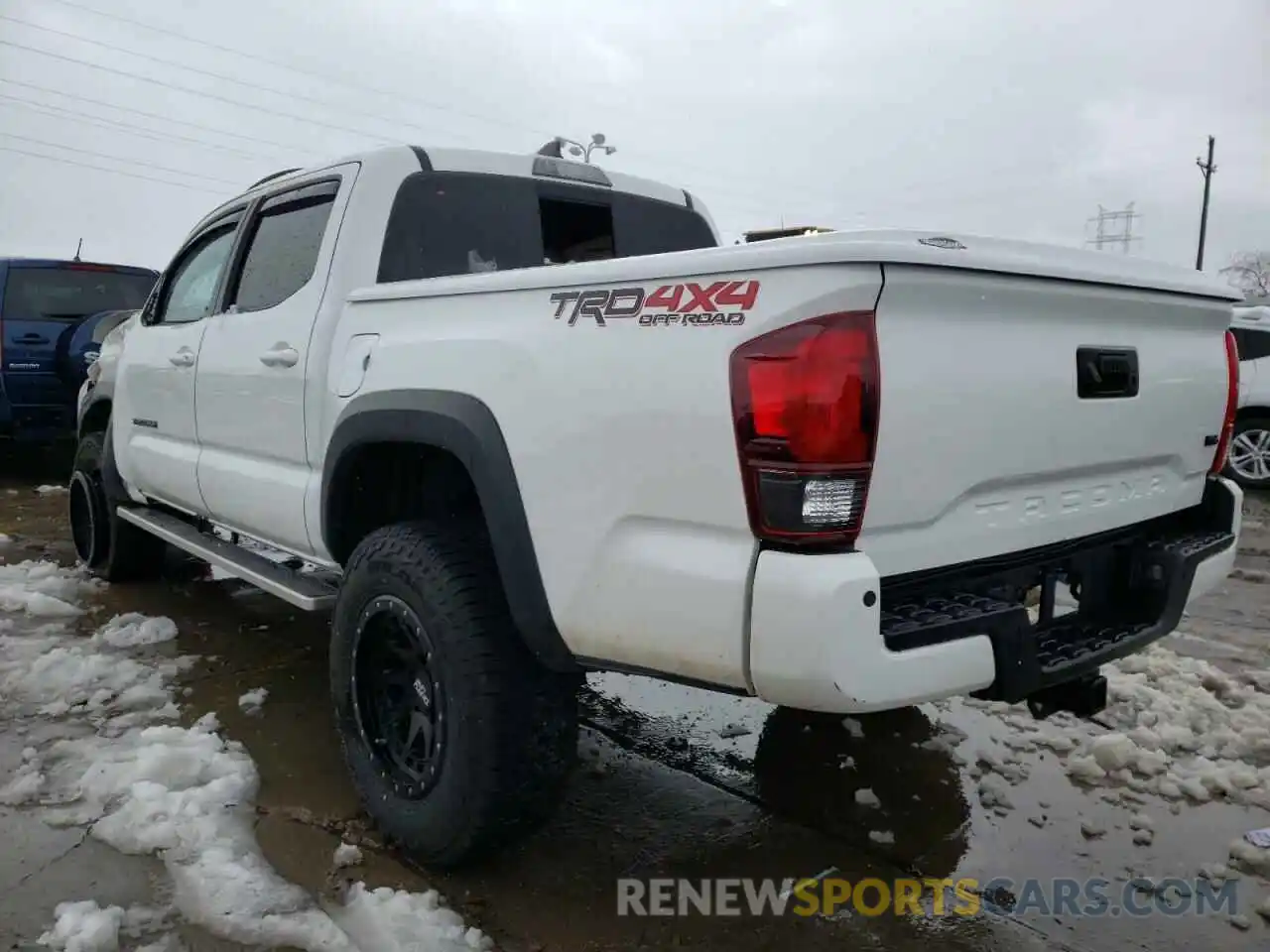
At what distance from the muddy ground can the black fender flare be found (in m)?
0.77

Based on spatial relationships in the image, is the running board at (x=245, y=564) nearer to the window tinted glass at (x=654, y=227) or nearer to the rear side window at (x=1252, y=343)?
the window tinted glass at (x=654, y=227)

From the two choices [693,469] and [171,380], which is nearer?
[693,469]

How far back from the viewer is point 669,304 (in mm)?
1969

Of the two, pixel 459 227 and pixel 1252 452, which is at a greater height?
pixel 459 227

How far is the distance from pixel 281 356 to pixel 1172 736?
3434 mm

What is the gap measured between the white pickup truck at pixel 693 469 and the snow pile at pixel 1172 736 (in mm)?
826

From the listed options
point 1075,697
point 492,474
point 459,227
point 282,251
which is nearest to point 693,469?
point 492,474

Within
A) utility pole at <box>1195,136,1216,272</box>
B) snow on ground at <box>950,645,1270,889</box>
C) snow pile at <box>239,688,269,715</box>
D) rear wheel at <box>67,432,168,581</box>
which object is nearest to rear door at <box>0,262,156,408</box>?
rear wheel at <box>67,432,168,581</box>

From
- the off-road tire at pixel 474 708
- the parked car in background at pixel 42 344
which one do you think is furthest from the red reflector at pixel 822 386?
the parked car in background at pixel 42 344

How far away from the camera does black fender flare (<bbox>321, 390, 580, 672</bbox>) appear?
7.32 ft

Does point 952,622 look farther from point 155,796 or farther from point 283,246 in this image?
point 283,246

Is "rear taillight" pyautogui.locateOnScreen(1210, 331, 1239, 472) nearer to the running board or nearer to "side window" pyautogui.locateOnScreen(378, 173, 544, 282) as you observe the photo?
"side window" pyautogui.locateOnScreen(378, 173, 544, 282)

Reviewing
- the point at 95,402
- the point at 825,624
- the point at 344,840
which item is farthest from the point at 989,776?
the point at 95,402

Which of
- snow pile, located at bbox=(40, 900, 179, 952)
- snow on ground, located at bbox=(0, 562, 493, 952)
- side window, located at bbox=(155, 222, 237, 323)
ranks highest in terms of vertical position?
side window, located at bbox=(155, 222, 237, 323)
